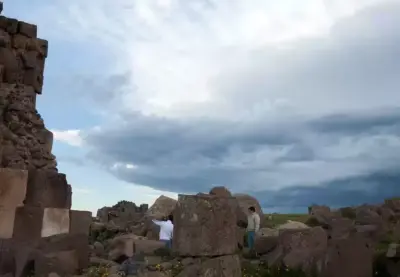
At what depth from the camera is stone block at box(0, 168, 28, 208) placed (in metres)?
10.5

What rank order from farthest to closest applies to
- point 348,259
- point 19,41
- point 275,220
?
1. point 275,220
2. point 19,41
3. point 348,259

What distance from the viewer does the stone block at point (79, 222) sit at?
11.4 meters

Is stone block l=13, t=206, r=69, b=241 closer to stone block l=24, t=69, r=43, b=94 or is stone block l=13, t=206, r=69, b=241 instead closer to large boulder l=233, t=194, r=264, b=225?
stone block l=24, t=69, r=43, b=94

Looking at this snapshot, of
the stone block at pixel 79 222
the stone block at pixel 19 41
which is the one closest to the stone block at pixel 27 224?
the stone block at pixel 79 222

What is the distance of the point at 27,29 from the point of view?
42.0 feet

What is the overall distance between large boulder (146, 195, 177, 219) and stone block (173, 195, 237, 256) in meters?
10.6

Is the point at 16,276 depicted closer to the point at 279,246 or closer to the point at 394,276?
the point at 279,246

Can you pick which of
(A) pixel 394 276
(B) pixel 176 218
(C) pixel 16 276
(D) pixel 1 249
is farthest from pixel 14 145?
(A) pixel 394 276

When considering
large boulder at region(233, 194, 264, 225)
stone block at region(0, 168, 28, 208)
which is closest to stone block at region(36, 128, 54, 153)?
stone block at region(0, 168, 28, 208)

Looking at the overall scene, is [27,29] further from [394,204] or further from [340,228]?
[394,204]

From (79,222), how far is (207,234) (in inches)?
139

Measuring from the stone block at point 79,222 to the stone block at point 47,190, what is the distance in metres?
0.22

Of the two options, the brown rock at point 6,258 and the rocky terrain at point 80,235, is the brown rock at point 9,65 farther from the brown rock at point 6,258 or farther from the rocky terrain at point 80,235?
the brown rock at point 6,258

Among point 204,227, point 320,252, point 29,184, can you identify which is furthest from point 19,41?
point 320,252
